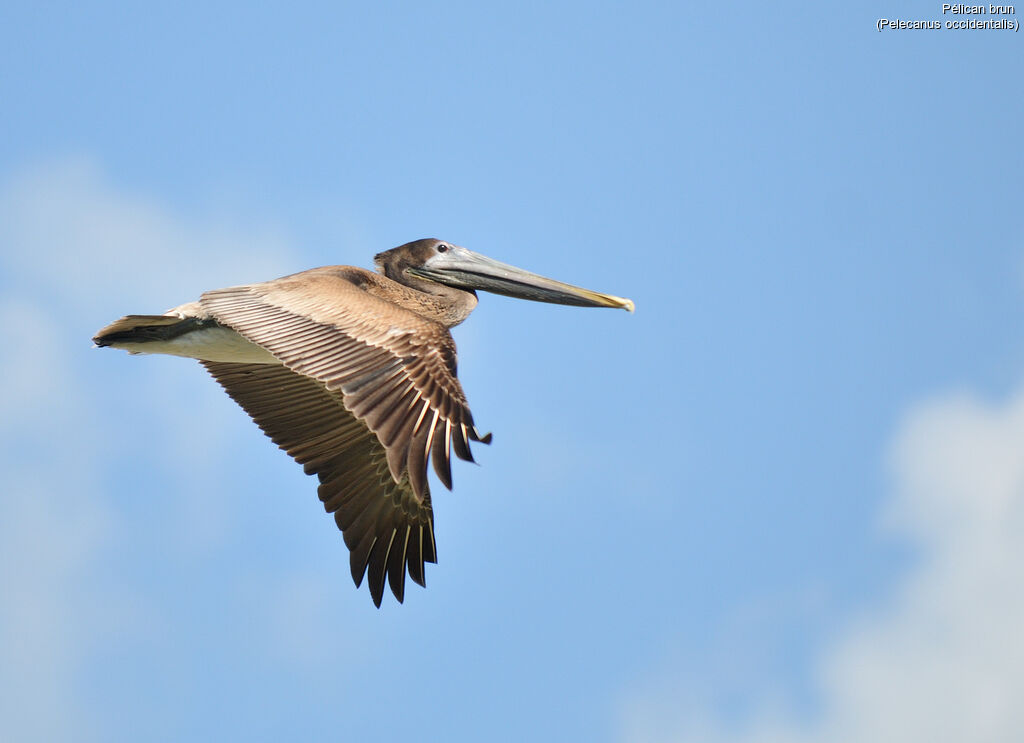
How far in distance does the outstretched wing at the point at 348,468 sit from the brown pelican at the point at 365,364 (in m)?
0.01

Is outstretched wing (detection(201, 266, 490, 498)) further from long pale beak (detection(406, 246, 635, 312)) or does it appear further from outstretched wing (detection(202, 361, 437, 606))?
long pale beak (detection(406, 246, 635, 312))

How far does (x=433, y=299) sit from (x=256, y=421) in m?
1.76

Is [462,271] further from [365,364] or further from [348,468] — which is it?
[365,364]

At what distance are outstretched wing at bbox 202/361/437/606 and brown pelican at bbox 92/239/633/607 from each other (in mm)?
10

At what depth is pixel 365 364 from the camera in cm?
824

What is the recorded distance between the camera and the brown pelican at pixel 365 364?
792 centimetres

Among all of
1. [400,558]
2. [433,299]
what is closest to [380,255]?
[433,299]

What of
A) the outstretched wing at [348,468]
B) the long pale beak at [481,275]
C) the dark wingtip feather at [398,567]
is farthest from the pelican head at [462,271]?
the dark wingtip feather at [398,567]

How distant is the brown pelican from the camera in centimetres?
792

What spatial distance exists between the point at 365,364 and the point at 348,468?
2.39 metres

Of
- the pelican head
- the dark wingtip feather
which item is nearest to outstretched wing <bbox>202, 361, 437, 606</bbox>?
the dark wingtip feather

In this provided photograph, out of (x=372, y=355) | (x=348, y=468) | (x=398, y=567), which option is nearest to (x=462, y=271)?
(x=348, y=468)

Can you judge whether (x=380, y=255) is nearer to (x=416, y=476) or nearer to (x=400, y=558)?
(x=400, y=558)

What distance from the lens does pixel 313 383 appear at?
432 inches
